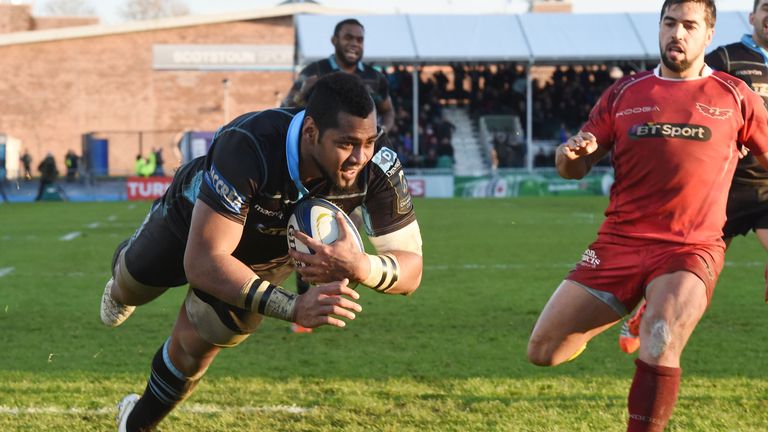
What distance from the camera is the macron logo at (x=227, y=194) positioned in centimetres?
419

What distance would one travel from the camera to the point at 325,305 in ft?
13.0

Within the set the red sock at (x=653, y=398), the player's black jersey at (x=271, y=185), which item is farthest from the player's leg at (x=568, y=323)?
the player's black jersey at (x=271, y=185)

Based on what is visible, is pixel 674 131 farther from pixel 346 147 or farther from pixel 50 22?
pixel 50 22

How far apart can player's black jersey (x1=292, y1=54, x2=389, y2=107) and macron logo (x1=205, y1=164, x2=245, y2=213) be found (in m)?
5.09

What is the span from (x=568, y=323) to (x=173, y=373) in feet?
6.10

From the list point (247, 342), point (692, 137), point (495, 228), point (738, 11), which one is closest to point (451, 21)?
point (738, 11)

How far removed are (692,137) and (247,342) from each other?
3.95m

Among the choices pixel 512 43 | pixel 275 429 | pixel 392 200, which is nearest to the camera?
pixel 392 200

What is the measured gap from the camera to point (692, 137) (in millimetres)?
4941

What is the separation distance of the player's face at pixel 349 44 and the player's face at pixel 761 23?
3.54m

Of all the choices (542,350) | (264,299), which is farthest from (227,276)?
(542,350)

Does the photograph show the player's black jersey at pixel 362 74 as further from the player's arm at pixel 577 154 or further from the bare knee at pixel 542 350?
the bare knee at pixel 542 350

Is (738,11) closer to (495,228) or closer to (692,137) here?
(495,228)

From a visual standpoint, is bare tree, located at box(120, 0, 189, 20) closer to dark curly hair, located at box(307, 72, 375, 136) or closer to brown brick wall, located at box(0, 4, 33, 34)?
brown brick wall, located at box(0, 4, 33, 34)
